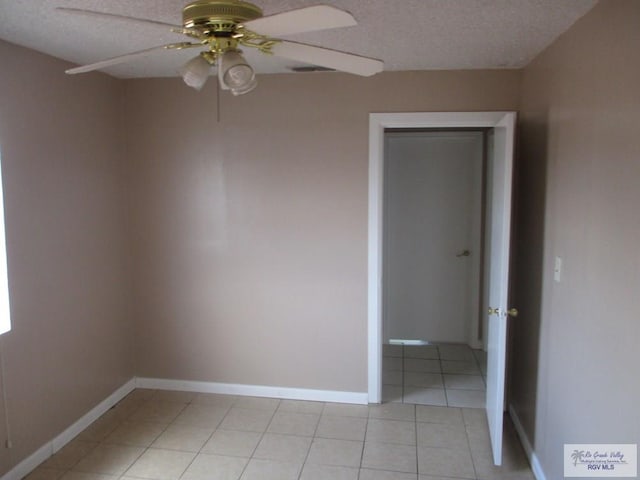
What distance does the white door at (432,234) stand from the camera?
4.57 m

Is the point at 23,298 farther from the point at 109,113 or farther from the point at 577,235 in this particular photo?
the point at 577,235

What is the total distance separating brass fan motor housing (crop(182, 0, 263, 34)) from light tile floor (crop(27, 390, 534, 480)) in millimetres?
2315

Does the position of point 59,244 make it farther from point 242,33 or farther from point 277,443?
point 242,33

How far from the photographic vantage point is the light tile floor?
9.01ft

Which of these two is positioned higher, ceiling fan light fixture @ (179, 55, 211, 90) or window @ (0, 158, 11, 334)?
ceiling fan light fixture @ (179, 55, 211, 90)

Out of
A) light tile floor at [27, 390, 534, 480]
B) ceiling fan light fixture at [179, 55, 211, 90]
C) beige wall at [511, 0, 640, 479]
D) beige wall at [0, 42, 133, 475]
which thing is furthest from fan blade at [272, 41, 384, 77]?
light tile floor at [27, 390, 534, 480]

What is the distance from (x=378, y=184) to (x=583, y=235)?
1490 millimetres

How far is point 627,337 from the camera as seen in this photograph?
1.68m

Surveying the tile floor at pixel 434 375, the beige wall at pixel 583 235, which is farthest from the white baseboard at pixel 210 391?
the beige wall at pixel 583 235

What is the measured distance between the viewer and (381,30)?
234cm

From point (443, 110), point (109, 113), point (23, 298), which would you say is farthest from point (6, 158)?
point (443, 110)

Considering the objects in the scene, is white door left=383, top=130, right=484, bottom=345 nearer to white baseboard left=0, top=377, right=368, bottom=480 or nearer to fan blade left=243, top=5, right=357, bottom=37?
white baseboard left=0, top=377, right=368, bottom=480

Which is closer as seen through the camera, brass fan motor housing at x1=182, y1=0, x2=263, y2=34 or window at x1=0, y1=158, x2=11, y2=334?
brass fan motor housing at x1=182, y1=0, x2=263, y2=34

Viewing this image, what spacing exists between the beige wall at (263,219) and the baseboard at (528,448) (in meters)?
1.03
